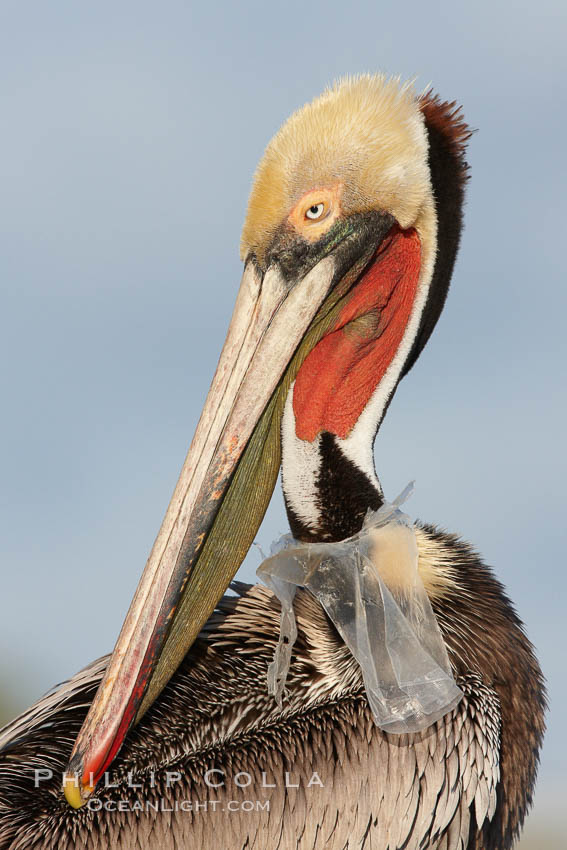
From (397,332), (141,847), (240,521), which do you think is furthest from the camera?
(397,332)

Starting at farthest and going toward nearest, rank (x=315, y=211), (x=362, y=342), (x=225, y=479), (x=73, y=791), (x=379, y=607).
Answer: (x=362, y=342), (x=315, y=211), (x=379, y=607), (x=225, y=479), (x=73, y=791)

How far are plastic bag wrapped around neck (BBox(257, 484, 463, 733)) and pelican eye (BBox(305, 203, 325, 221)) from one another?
3.27 feet

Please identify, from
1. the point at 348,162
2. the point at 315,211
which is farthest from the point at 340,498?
the point at 348,162

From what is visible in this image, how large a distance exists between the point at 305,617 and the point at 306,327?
101cm

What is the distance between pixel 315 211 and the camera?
11.9ft

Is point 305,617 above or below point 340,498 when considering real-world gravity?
below

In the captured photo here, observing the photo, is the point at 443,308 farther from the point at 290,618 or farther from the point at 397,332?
the point at 290,618

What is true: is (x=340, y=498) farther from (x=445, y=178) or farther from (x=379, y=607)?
(x=445, y=178)

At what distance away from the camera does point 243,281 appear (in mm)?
3627

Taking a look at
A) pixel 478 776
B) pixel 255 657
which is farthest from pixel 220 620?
pixel 478 776

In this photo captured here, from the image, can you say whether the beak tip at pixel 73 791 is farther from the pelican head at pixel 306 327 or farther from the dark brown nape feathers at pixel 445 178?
the dark brown nape feathers at pixel 445 178

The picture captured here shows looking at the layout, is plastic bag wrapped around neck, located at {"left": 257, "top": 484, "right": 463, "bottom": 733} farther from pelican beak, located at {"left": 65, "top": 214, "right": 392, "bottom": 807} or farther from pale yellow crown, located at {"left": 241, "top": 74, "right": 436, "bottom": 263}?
pale yellow crown, located at {"left": 241, "top": 74, "right": 436, "bottom": 263}

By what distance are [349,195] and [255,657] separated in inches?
64.0

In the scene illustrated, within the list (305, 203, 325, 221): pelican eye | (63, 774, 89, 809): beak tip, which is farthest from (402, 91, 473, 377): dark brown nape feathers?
(63, 774, 89, 809): beak tip
